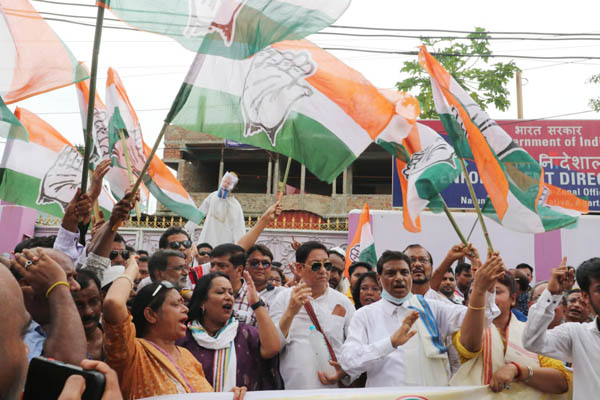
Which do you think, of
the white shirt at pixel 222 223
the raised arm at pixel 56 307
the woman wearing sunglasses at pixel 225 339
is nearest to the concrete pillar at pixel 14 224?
the white shirt at pixel 222 223

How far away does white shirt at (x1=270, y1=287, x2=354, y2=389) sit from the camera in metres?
3.49

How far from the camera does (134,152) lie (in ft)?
16.9

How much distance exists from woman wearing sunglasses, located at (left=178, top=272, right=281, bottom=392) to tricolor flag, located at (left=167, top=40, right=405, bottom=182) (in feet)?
3.97

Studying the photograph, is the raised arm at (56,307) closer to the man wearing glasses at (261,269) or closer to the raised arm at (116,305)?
the raised arm at (116,305)

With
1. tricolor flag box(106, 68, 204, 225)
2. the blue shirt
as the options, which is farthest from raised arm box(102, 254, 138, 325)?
tricolor flag box(106, 68, 204, 225)

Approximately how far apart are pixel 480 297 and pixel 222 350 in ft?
5.21

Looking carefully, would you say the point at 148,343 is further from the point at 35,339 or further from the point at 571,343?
the point at 571,343

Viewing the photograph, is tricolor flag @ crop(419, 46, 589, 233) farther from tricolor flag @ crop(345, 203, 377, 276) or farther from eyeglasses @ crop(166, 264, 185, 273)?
tricolor flag @ crop(345, 203, 377, 276)

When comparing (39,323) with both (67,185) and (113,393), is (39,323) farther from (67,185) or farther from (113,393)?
(67,185)

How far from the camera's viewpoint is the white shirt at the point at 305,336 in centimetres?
349

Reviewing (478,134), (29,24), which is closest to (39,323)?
(29,24)

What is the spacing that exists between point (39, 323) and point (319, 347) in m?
1.92

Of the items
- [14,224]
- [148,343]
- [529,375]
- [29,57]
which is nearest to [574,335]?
[529,375]

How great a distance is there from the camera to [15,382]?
1147mm
